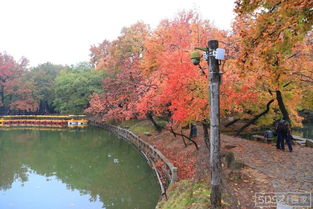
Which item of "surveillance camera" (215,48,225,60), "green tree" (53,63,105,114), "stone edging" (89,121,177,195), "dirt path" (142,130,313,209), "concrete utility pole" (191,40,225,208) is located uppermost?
"green tree" (53,63,105,114)

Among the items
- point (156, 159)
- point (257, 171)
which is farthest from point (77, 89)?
point (257, 171)

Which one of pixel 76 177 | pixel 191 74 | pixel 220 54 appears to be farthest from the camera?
pixel 76 177

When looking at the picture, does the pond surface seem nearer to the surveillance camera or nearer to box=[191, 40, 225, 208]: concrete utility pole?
box=[191, 40, 225, 208]: concrete utility pole

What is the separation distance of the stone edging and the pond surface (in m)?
0.48

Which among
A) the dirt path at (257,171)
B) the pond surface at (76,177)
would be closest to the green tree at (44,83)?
the pond surface at (76,177)

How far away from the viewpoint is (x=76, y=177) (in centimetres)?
1458

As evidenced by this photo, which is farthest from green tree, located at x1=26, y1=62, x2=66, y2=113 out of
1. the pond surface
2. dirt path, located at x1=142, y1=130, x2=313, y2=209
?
dirt path, located at x1=142, y1=130, x2=313, y2=209

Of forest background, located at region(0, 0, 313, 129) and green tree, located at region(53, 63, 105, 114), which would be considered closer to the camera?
forest background, located at region(0, 0, 313, 129)

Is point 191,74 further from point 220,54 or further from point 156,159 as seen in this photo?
point 156,159

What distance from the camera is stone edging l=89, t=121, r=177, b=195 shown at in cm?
1106

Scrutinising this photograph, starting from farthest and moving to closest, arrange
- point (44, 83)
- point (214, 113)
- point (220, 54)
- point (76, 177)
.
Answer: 1. point (44, 83)
2. point (76, 177)
3. point (214, 113)
4. point (220, 54)
